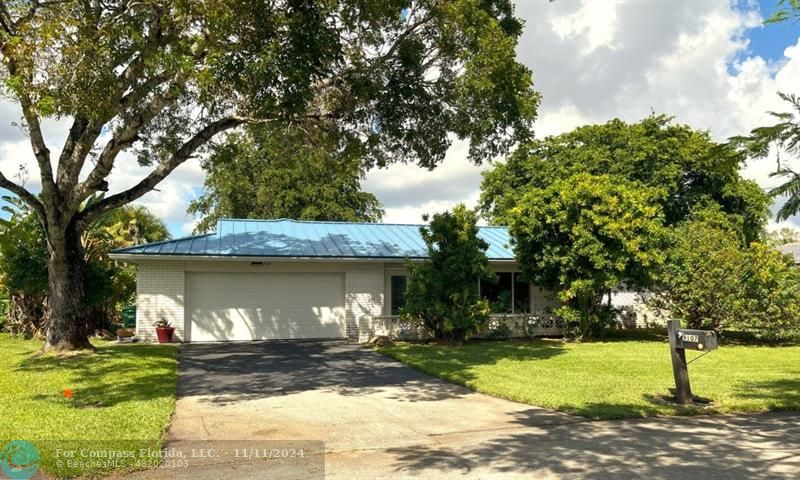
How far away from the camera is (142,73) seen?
11.2 meters

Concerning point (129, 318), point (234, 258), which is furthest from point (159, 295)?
point (129, 318)

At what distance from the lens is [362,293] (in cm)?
1905

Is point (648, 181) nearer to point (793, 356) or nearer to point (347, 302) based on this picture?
point (793, 356)

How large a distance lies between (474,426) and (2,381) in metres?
7.80

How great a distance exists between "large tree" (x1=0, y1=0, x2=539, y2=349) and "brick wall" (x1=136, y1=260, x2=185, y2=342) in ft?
12.0

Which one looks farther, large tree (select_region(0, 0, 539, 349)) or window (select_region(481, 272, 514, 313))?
window (select_region(481, 272, 514, 313))

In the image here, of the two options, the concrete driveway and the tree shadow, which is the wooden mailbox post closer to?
the concrete driveway

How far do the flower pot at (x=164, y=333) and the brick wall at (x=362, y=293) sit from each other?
17.0 ft

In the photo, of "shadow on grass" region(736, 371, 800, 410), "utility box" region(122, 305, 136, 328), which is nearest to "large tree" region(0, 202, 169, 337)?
"utility box" region(122, 305, 136, 328)

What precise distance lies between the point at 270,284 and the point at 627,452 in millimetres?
13860

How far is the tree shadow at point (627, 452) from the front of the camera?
556cm

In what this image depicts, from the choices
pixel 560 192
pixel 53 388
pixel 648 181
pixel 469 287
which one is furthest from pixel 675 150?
pixel 53 388

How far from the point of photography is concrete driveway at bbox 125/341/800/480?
5602mm

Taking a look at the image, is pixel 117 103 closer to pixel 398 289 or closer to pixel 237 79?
pixel 237 79
